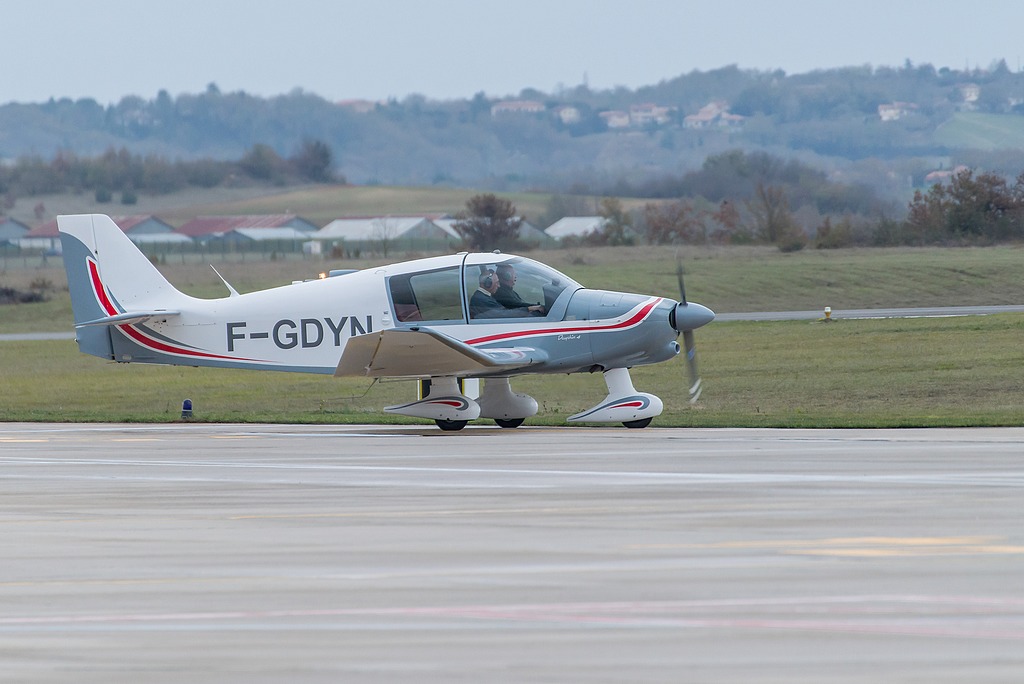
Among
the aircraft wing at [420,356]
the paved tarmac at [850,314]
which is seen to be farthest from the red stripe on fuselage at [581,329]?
the paved tarmac at [850,314]

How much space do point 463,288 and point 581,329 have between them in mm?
1529

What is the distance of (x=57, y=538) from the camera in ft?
30.2

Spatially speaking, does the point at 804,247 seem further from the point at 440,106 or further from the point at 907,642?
the point at 440,106

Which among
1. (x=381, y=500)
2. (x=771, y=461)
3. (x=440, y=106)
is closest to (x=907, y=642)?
(x=381, y=500)

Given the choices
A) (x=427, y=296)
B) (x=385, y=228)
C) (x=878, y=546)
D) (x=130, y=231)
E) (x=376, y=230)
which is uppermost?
(x=130, y=231)

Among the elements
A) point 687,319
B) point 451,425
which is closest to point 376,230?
point 451,425

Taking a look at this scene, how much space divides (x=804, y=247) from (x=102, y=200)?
82.0 metres

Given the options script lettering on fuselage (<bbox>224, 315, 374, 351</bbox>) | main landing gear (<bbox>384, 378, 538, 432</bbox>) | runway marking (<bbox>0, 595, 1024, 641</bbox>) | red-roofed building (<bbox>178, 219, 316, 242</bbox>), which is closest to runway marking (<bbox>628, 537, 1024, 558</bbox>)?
runway marking (<bbox>0, 595, 1024, 641</bbox>)

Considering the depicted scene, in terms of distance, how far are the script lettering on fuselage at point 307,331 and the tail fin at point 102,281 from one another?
1454mm

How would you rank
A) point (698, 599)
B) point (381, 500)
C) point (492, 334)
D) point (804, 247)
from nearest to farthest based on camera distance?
point (698, 599) < point (381, 500) < point (492, 334) < point (804, 247)

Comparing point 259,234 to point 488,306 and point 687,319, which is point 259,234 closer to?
point 488,306

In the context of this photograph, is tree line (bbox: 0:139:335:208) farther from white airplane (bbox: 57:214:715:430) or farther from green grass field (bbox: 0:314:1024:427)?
white airplane (bbox: 57:214:715:430)

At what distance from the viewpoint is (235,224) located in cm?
11169

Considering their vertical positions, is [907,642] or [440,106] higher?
[440,106]
